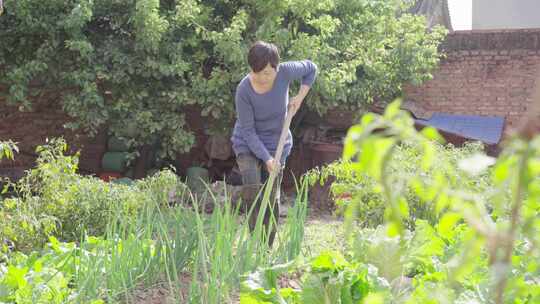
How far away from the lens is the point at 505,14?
17781 mm

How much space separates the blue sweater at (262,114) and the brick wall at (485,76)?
18.6ft

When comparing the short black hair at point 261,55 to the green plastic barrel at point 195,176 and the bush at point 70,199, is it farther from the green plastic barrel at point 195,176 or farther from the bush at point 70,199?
the green plastic barrel at point 195,176

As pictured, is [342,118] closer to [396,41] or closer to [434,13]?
[396,41]

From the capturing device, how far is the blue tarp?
9.40m

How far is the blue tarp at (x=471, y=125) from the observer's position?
940 centimetres

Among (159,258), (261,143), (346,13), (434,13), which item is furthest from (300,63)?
(434,13)

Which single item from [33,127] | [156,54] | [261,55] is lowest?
[33,127]

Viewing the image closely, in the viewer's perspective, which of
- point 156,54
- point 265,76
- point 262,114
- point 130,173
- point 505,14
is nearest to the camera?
point 265,76

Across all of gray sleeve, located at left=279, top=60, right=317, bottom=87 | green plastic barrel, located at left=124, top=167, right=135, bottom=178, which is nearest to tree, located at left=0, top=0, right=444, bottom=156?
green plastic barrel, located at left=124, top=167, right=135, bottom=178

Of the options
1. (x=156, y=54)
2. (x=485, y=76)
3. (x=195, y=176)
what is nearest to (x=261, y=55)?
(x=156, y=54)

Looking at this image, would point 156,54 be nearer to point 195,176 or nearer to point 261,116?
point 195,176

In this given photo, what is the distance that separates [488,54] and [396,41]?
4.32 ft

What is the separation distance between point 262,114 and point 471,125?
5.82 m

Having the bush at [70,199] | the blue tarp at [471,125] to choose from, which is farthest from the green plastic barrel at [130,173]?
the bush at [70,199]
